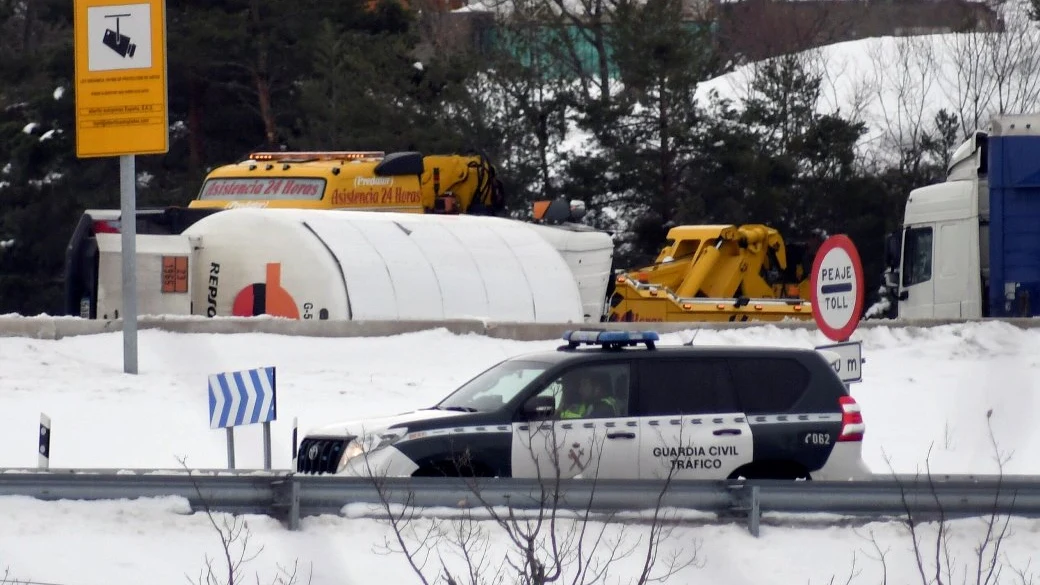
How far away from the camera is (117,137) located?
58.0ft

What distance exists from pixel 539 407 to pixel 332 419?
5.93 metres

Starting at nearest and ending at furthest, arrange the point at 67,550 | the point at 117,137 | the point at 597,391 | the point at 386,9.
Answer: the point at 67,550 → the point at 597,391 → the point at 117,137 → the point at 386,9

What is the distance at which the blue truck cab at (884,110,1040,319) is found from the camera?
2231cm

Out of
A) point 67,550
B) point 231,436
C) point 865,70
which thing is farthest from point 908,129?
point 67,550

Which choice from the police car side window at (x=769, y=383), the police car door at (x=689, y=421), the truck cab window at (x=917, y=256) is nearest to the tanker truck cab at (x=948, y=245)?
the truck cab window at (x=917, y=256)

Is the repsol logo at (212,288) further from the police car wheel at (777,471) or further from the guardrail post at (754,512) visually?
the guardrail post at (754,512)

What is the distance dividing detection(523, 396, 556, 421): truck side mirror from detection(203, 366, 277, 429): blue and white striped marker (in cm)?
309

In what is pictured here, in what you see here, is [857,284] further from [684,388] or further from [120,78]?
[120,78]

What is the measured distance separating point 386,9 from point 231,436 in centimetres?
3427

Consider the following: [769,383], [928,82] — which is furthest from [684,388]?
[928,82]

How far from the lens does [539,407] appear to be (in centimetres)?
1066

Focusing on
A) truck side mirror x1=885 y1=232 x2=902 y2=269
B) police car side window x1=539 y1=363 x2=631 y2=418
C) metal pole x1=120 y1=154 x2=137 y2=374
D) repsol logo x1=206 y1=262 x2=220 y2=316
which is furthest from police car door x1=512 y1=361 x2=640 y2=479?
truck side mirror x1=885 y1=232 x2=902 y2=269

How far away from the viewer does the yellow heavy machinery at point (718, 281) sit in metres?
27.3

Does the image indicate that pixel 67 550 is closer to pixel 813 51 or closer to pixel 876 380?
pixel 876 380
